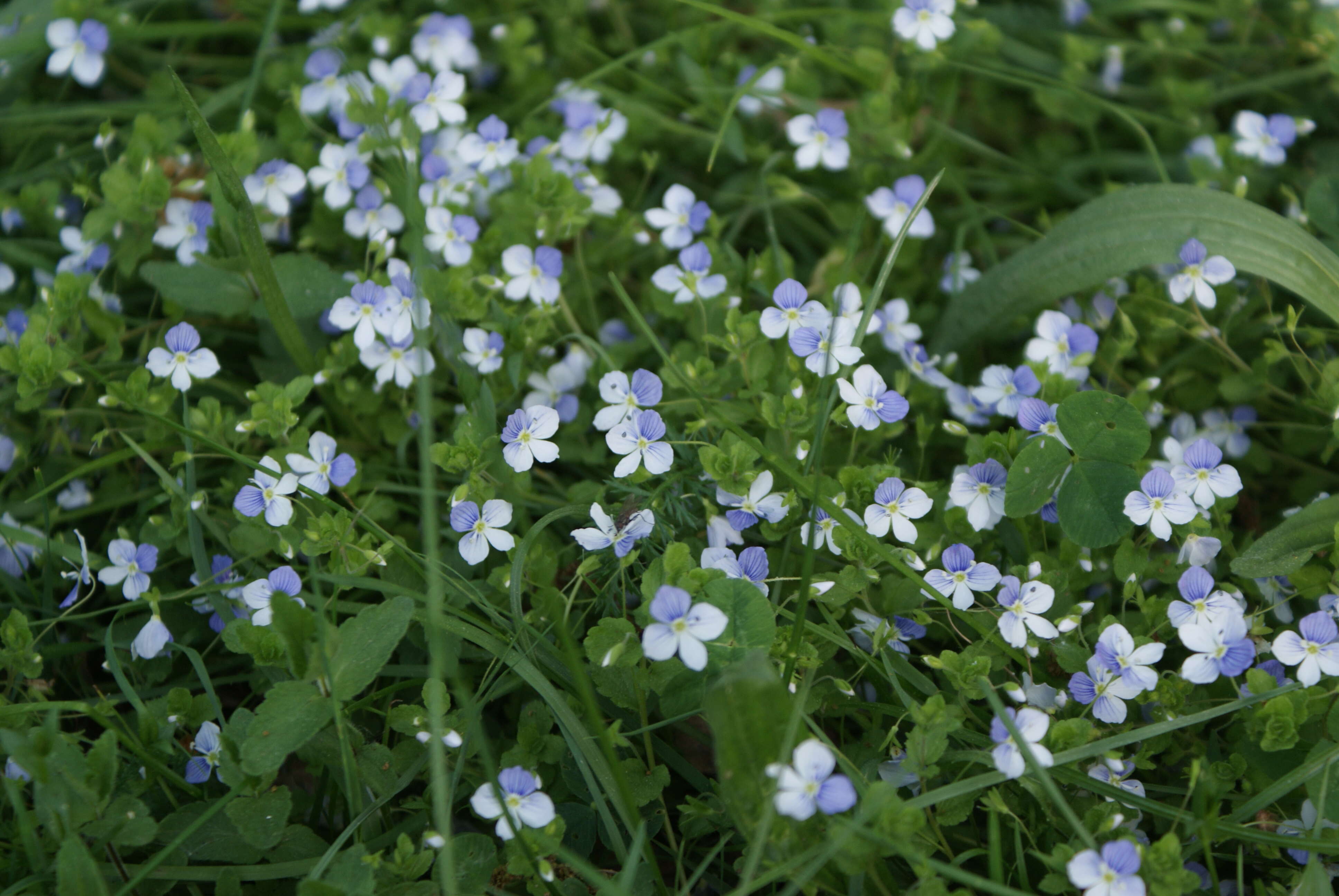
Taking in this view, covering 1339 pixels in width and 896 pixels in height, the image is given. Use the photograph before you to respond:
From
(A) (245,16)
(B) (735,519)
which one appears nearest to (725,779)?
(B) (735,519)

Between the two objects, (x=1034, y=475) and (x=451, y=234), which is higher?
(x=451, y=234)

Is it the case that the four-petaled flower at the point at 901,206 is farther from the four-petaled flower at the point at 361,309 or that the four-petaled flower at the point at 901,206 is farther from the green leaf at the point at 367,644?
the green leaf at the point at 367,644

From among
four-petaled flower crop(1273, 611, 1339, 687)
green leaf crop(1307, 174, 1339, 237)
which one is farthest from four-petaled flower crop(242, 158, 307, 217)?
green leaf crop(1307, 174, 1339, 237)

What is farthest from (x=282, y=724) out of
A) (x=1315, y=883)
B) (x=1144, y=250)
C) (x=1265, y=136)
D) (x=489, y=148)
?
(x=1265, y=136)

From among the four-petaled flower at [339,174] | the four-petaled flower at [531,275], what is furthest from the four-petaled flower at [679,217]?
the four-petaled flower at [339,174]

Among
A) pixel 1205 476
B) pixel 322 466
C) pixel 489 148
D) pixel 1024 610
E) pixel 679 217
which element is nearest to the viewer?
pixel 1024 610

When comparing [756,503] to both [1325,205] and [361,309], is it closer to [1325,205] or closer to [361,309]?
[361,309]

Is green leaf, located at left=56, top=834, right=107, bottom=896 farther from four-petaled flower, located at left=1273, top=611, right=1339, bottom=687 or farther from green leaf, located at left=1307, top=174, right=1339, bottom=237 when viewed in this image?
green leaf, located at left=1307, top=174, right=1339, bottom=237
